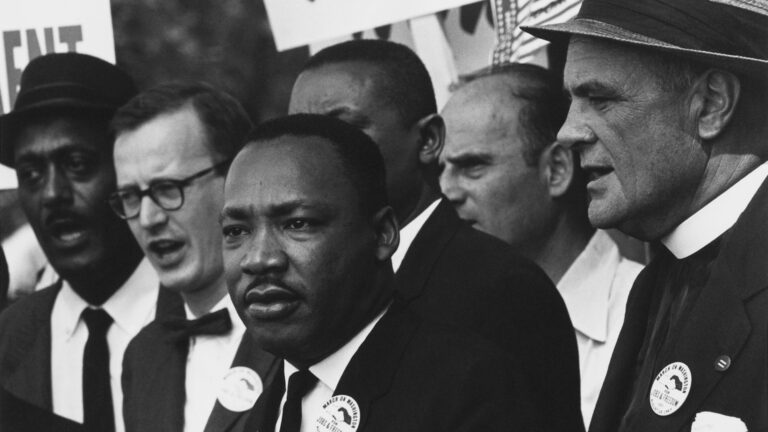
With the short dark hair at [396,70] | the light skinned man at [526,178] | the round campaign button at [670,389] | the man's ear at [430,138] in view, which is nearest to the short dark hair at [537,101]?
the light skinned man at [526,178]

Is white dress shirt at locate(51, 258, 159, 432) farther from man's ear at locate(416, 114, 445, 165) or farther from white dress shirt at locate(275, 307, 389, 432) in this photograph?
white dress shirt at locate(275, 307, 389, 432)

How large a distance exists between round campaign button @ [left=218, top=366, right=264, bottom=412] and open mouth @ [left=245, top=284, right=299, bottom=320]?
1.11 metres

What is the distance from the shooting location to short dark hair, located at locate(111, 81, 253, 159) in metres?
5.30

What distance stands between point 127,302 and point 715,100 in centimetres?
293

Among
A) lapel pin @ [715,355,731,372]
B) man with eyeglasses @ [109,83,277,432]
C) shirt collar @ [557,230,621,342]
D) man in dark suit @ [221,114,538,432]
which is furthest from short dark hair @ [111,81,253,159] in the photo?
lapel pin @ [715,355,731,372]

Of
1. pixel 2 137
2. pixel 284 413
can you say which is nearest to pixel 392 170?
pixel 284 413

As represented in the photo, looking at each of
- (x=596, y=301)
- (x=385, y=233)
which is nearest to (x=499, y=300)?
(x=385, y=233)

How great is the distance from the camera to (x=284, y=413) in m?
3.58

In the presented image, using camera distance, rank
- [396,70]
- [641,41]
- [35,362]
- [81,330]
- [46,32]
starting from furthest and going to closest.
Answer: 1. [46,32]
2. [81,330]
3. [35,362]
4. [396,70]
5. [641,41]

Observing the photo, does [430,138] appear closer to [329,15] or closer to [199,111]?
[199,111]

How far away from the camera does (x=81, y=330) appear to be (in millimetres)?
5852

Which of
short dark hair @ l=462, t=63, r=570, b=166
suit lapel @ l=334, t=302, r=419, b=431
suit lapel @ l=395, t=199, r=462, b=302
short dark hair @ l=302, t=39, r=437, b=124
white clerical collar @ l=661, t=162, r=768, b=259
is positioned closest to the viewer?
suit lapel @ l=334, t=302, r=419, b=431

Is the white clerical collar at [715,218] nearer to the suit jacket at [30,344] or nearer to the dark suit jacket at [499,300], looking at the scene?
the dark suit jacket at [499,300]

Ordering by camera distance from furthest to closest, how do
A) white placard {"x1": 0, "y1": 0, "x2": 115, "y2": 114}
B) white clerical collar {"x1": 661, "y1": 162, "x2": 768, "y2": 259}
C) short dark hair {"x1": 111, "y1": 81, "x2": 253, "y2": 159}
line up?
1. white placard {"x1": 0, "y1": 0, "x2": 115, "y2": 114}
2. short dark hair {"x1": 111, "y1": 81, "x2": 253, "y2": 159}
3. white clerical collar {"x1": 661, "y1": 162, "x2": 768, "y2": 259}
